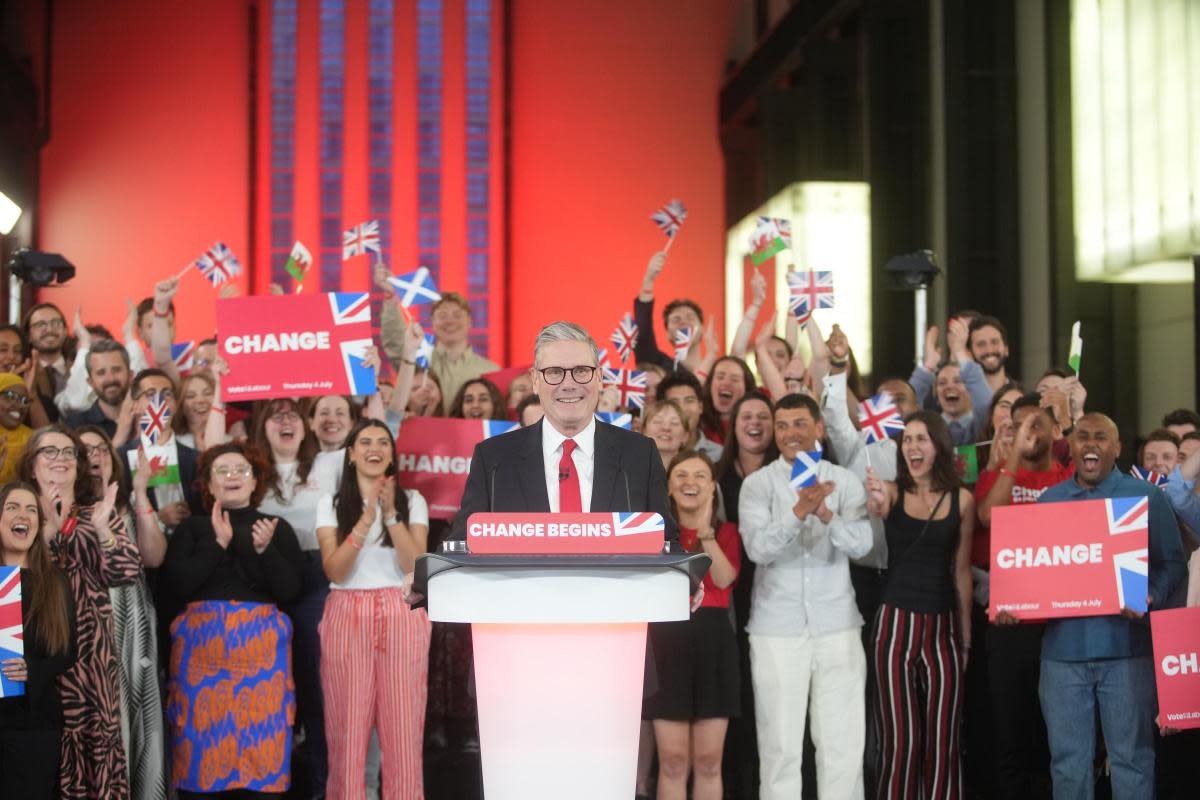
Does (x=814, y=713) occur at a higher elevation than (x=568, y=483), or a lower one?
lower

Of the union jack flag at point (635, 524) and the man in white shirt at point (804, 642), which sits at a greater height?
the union jack flag at point (635, 524)

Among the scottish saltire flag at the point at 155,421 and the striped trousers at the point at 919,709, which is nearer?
the striped trousers at the point at 919,709

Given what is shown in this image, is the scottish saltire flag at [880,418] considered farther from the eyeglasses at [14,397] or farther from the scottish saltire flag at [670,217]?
the eyeglasses at [14,397]

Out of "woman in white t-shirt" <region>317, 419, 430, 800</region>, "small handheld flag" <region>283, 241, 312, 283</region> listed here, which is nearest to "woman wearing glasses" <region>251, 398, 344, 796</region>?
"woman in white t-shirt" <region>317, 419, 430, 800</region>

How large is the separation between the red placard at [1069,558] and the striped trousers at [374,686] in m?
1.89

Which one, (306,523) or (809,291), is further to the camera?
(809,291)

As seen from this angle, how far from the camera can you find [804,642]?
182 inches

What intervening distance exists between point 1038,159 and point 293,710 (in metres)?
5.84

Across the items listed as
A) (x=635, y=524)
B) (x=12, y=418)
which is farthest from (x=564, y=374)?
(x=12, y=418)

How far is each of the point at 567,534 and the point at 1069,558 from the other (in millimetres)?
2673

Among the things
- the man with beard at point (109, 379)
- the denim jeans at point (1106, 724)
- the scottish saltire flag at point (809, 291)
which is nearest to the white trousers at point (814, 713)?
the denim jeans at point (1106, 724)

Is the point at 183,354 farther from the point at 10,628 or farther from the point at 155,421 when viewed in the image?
the point at 10,628

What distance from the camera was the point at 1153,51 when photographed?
7.27 meters

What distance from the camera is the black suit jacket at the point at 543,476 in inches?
108
